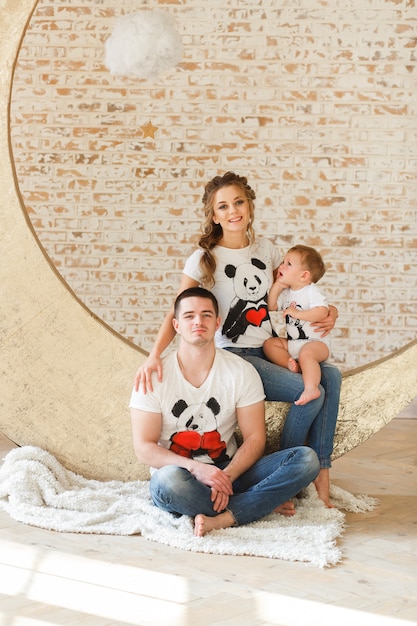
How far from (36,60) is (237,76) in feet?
4.14

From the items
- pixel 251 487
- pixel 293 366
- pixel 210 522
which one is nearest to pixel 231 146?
pixel 293 366

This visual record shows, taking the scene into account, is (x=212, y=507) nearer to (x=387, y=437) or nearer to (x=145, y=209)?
(x=387, y=437)

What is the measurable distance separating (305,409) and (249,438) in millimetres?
246

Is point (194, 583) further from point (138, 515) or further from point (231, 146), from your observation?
point (231, 146)

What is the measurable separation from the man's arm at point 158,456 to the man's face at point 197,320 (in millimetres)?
287

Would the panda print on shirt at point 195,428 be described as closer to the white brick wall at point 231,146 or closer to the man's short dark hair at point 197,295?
the man's short dark hair at point 197,295

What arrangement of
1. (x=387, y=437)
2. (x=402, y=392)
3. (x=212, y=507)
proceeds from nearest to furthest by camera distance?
(x=212, y=507) < (x=402, y=392) < (x=387, y=437)

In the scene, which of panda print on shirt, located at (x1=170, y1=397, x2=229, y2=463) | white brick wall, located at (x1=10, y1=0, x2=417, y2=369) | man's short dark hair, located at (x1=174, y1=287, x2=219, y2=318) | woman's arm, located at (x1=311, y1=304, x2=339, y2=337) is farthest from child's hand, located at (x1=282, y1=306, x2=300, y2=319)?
white brick wall, located at (x1=10, y1=0, x2=417, y2=369)

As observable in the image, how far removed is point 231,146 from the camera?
18.8 feet

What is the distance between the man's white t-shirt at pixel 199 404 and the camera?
10.1 feet

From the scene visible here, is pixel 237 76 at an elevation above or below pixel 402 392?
above

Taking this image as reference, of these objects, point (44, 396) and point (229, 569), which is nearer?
point (229, 569)

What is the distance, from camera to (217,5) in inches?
222

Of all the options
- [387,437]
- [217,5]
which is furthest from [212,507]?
[217,5]
